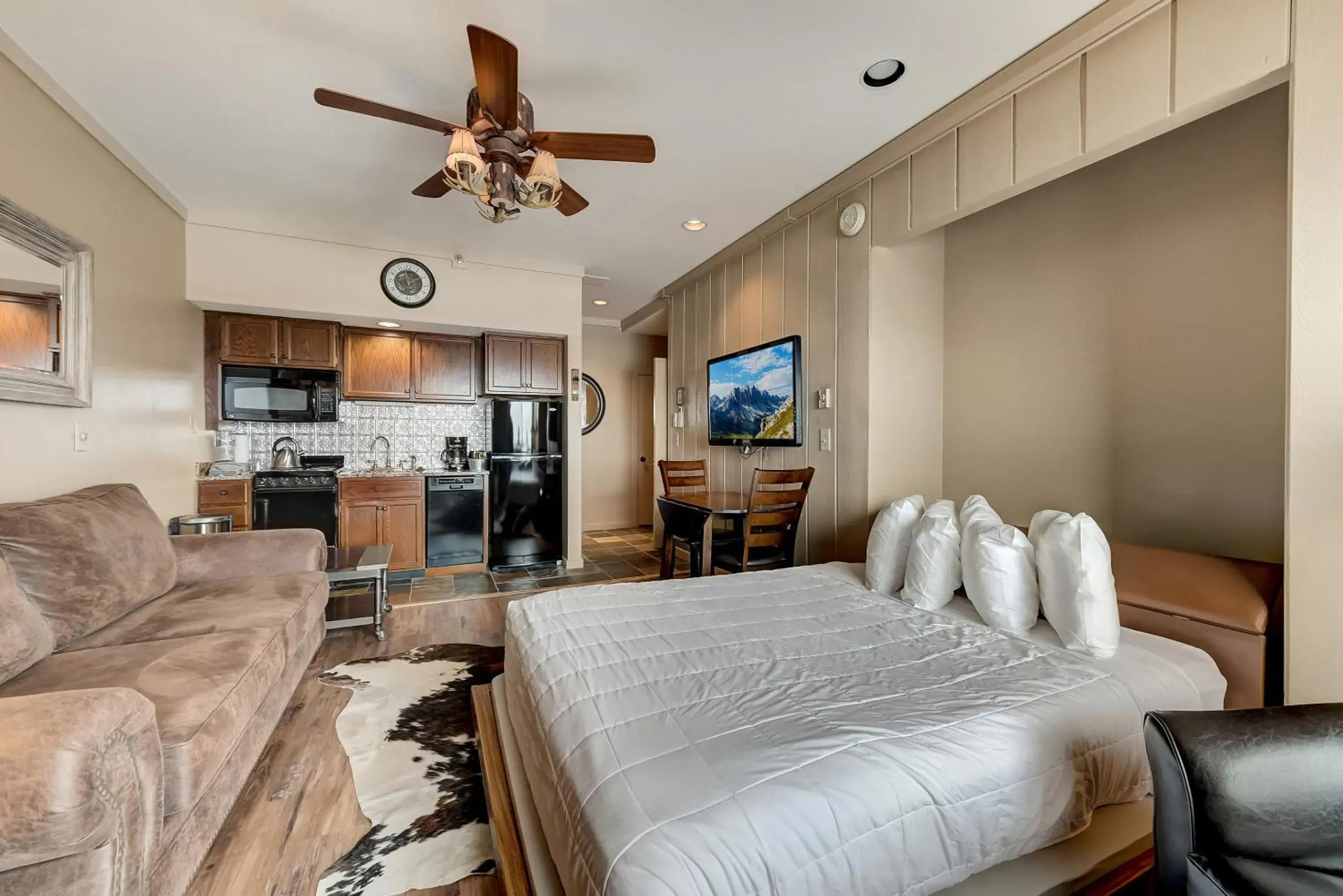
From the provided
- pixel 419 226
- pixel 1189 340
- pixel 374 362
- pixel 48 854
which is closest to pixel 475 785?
pixel 48 854

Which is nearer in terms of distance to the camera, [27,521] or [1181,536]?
[27,521]

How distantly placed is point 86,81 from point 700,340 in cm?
387

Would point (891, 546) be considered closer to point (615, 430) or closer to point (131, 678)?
point (131, 678)

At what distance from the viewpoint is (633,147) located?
85.4 inches

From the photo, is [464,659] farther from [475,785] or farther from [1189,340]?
[1189,340]

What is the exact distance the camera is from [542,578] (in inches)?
177

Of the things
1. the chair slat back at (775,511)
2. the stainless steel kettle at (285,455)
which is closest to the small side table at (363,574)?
the stainless steel kettle at (285,455)

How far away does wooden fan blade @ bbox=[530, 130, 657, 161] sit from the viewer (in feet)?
6.95

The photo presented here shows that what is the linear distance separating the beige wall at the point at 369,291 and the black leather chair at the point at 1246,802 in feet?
14.0

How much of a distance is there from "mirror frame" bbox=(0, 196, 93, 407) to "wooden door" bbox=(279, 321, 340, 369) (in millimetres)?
1745

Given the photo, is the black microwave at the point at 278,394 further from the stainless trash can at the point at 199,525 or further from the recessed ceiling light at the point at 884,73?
the recessed ceiling light at the point at 884,73

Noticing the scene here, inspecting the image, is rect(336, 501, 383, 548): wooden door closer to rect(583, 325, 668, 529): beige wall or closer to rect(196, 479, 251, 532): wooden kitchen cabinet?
rect(196, 479, 251, 532): wooden kitchen cabinet

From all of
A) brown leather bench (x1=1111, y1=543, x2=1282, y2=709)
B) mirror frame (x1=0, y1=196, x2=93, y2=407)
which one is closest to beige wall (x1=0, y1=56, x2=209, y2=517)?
mirror frame (x1=0, y1=196, x2=93, y2=407)

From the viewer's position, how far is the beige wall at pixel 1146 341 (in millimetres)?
1891
